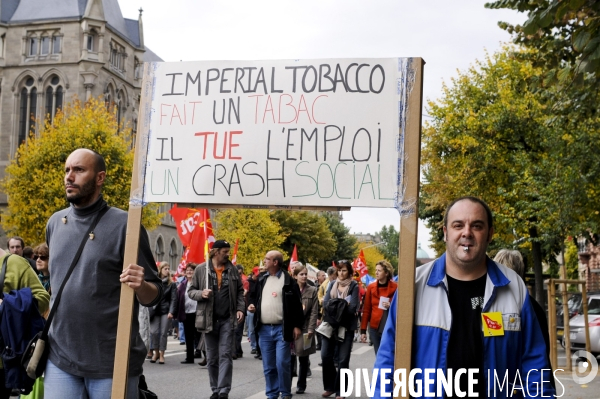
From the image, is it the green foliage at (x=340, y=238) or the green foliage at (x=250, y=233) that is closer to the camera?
the green foliage at (x=250, y=233)

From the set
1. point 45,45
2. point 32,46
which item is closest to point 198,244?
point 45,45

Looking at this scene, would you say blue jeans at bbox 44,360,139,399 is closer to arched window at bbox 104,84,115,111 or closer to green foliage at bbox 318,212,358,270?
arched window at bbox 104,84,115,111

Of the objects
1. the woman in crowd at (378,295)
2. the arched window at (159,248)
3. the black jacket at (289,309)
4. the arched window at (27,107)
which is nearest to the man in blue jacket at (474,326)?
the black jacket at (289,309)

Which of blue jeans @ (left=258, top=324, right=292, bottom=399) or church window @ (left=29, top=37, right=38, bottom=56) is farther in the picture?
church window @ (left=29, top=37, right=38, bottom=56)

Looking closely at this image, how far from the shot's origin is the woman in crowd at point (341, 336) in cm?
1118

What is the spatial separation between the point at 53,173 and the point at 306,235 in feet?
98.3

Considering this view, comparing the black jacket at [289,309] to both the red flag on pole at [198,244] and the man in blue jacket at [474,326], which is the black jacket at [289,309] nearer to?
the man in blue jacket at [474,326]

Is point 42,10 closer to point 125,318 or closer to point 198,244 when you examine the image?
point 198,244

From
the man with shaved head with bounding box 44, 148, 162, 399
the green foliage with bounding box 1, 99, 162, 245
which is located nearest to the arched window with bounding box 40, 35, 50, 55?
the green foliage with bounding box 1, 99, 162, 245

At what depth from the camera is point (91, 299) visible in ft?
14.3

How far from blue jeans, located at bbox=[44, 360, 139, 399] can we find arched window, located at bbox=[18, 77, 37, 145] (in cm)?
5938

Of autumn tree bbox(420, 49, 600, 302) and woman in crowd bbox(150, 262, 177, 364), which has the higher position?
autumn tree bbox(420, 49, 600, 302)

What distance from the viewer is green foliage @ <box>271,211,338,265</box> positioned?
69875 millimetres

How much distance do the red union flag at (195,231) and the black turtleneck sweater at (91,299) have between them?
438 inches
